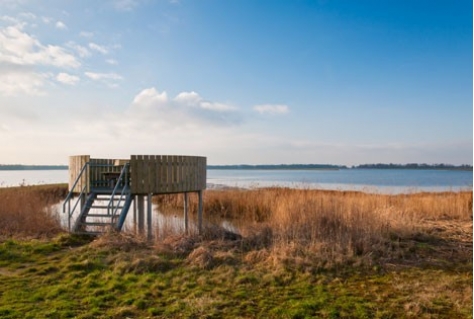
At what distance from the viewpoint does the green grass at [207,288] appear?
4371mm

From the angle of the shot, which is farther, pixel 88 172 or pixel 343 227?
pixel 88 172

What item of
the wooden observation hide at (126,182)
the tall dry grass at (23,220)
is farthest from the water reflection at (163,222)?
the tall dry grass at (23,220)

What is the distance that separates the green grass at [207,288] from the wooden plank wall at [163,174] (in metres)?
2.48

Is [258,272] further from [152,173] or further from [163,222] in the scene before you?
[163,222]

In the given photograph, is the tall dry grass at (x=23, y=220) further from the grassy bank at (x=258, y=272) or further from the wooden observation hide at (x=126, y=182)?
the wooden observation hide at (x=126, y=182)

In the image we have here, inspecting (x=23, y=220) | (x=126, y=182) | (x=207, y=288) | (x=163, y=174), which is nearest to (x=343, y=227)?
(x=207, y=288)

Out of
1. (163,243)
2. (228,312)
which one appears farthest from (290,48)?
(228,312)

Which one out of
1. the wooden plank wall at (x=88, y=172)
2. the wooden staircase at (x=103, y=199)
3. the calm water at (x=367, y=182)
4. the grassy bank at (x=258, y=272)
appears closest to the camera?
the grassy bank at (x=258, y=272)

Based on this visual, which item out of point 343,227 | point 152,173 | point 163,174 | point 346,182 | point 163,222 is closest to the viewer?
point 343,227

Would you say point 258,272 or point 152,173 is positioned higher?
point 152,173

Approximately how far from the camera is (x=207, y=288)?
5195 millimetres

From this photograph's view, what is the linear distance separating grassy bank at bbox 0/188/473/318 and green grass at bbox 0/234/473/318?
0.05 ft

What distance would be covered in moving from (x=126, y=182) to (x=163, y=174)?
0.96 metres

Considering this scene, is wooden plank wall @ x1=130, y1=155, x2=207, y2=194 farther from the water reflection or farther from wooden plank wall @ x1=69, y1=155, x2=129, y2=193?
wooden plank wall @ x1=69, y1=155, x2=129, y2=193
